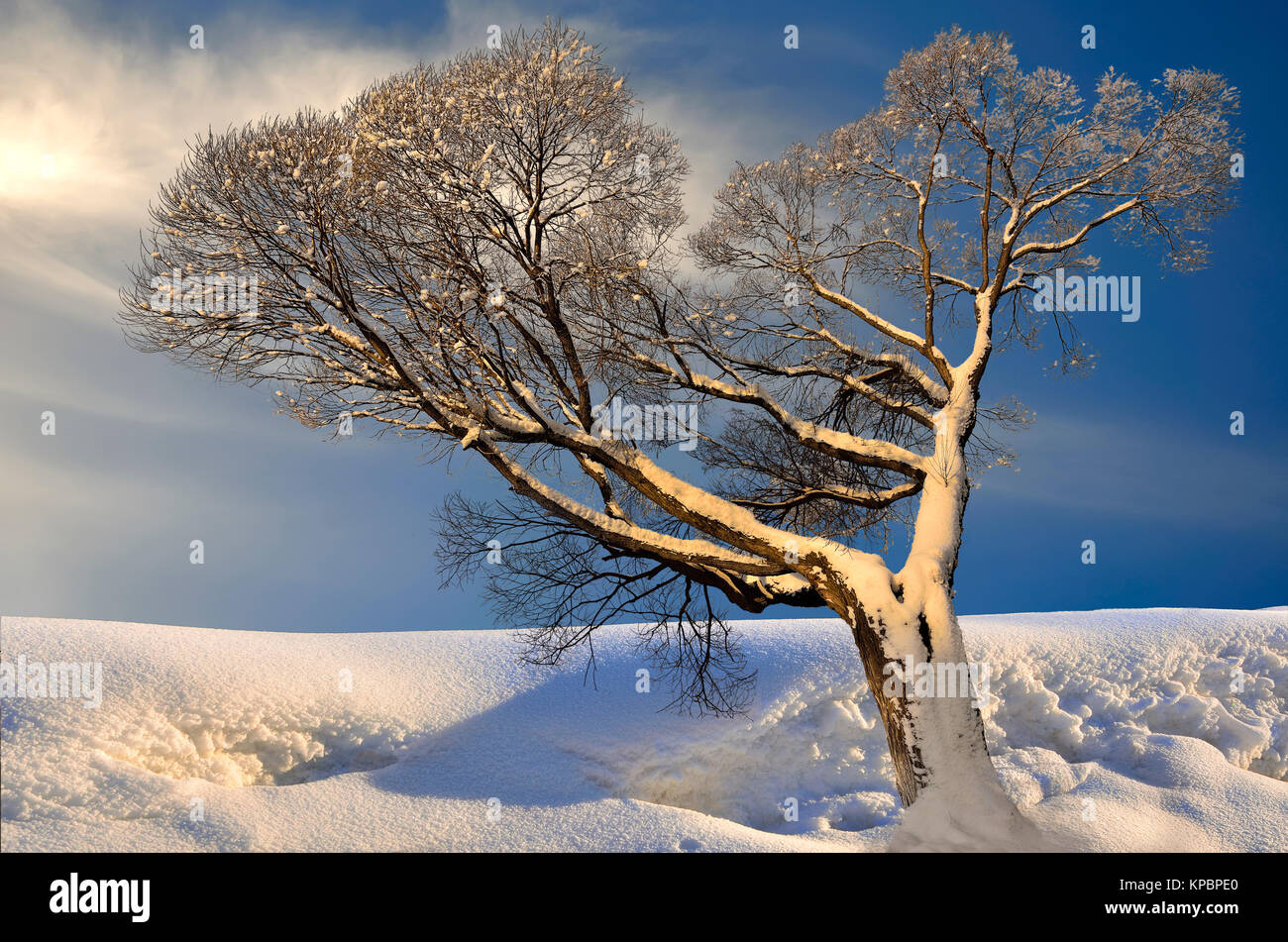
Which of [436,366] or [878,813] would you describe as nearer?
[436,366]

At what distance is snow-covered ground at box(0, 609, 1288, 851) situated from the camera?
7156mm

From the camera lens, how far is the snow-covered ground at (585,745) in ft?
23.5

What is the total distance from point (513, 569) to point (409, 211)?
12.8 ft

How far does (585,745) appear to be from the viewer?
10.2m

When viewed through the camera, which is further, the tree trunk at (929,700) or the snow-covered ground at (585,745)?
the snow-covered ground at (585,745)

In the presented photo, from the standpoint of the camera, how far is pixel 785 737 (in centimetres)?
1034

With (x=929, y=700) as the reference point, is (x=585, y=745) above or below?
below

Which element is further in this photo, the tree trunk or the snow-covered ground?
the snow-covered ground

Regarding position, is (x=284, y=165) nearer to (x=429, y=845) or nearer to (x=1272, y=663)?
(x=429, y=845)

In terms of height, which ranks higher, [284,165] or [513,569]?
[284,165]

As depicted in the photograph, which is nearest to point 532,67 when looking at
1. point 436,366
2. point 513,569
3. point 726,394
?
point 436,366

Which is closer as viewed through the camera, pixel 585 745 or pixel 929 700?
pixel 929 700

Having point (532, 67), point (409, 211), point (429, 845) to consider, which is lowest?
point (429, 845)
